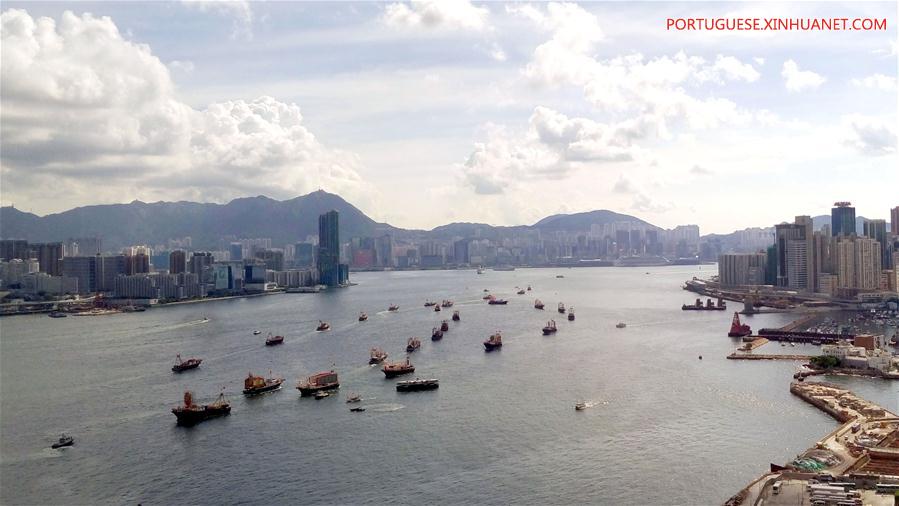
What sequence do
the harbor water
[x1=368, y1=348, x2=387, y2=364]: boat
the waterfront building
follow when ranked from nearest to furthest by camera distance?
the harbor water < [x1=368, y1=348, x2=387, y2=364]: boat < the waterfront building

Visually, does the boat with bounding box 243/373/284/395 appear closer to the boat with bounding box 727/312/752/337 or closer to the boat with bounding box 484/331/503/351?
the boat with bounding box 484/331/503/351

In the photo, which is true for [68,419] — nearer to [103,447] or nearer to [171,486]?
[103,447]

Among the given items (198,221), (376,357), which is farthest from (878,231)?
(198,221)

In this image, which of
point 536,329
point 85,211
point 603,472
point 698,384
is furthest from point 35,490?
point 85,211

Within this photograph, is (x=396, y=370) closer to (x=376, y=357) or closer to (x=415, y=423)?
(x=376, y=357)

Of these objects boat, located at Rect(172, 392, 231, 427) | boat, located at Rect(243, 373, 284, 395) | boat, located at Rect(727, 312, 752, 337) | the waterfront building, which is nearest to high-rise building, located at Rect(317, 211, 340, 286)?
the waterfront building
